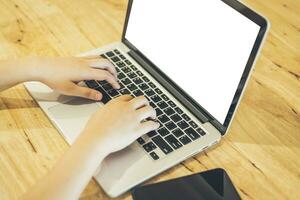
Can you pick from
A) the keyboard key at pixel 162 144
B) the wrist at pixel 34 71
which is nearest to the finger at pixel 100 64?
the wrist at pixel 34 71

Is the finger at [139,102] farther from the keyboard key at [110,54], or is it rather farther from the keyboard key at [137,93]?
the keyboard key at [110,54]

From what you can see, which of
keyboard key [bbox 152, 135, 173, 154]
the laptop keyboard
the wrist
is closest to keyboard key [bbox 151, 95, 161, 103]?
the laptop keyboard

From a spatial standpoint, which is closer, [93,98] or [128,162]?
[128,162]

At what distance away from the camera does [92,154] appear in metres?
0.73

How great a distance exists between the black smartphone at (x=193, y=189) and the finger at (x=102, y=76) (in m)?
0.25

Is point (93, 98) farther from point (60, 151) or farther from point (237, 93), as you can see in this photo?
point (237, 93)

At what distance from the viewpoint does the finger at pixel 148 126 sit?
789mm

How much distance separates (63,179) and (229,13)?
40cm

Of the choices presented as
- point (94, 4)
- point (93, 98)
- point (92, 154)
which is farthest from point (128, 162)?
point (94, 4)

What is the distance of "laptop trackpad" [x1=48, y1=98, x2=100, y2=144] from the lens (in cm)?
81

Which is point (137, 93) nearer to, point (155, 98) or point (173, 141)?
point (155, 98)

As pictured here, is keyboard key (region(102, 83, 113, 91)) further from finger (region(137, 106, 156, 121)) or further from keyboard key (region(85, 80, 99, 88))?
finger (region(137, 106, 156, 121))

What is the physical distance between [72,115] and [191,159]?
0.24 m

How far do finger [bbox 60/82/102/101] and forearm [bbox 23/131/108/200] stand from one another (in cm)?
13
